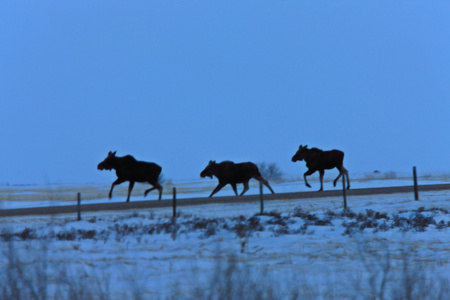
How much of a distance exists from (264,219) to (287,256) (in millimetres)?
6767

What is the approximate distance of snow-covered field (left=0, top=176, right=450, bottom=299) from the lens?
6953mm

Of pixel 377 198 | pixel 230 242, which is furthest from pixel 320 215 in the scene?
pixel 377 198

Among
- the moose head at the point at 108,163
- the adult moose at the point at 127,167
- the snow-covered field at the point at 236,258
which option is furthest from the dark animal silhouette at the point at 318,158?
the snow-covered field at the point at 236,258

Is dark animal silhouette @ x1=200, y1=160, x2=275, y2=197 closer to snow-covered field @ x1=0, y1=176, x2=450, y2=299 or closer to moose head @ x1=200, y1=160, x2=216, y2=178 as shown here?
moose head @ x1=200, y1=160, x2=216, y2=178

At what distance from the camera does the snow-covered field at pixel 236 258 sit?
6953 millimetres

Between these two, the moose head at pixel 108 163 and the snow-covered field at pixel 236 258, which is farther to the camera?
the moose head at pixel 108 163

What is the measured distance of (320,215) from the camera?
1816 cm

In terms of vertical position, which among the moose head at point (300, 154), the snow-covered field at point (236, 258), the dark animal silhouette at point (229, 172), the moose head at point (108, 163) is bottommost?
the snow-covered field at point (236, 258)

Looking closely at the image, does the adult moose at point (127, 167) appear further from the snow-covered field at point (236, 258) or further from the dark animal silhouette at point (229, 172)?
the snow-covered field at point (236, 258)

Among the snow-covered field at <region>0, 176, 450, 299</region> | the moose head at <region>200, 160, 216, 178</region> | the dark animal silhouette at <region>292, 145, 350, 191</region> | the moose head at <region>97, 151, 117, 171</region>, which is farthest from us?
the dark animal silhouette at <region>292, 145, 350, 191</region>

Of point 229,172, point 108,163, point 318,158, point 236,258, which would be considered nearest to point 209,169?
point 229,172

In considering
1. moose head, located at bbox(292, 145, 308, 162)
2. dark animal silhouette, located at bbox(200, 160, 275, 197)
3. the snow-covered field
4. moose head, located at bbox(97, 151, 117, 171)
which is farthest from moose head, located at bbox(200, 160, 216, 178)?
the snow-covered field

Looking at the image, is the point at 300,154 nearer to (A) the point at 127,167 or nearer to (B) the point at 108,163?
(A) the point at 127,167

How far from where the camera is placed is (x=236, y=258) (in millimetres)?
9758
